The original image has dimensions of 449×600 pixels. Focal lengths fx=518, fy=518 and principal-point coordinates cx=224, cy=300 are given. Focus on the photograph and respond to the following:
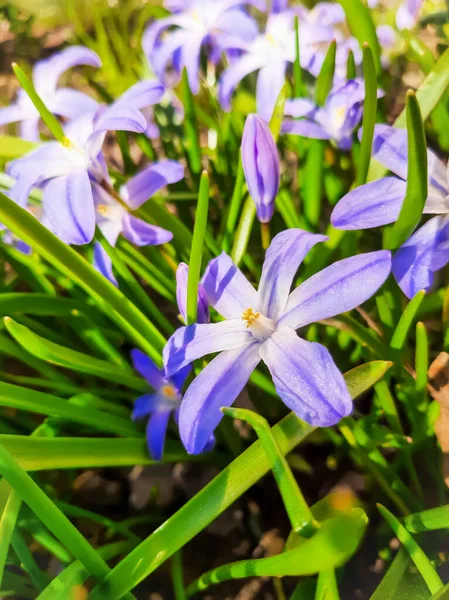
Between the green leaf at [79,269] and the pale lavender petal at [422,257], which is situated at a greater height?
the green leaf at [79,269]

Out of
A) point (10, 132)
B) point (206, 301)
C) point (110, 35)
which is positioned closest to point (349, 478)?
point (206, 301)

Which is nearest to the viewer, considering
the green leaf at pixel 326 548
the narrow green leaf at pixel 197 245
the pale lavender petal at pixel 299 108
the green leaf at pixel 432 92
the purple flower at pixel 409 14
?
the green leaf at pixel 326 548

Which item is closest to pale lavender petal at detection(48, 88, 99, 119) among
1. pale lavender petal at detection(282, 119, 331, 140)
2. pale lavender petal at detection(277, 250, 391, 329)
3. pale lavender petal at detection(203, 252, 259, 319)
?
pale lavender petal at detection(282, 119, 331, 140)

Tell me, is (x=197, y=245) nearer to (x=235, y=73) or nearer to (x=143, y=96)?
(x=143, y=96)

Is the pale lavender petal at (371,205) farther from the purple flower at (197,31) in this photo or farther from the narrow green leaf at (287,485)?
the purple flower at (197,31)

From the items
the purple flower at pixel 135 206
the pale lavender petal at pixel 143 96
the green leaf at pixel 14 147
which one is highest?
the green leaf at pixel 14 147

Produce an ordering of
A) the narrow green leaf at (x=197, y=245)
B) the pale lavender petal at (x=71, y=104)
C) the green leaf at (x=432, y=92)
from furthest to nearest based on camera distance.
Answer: the pale lavender petal at (x=71, y=104) < the green leaf at (x=432, y=92) < the narrow green leaf at (x=197, y=245)

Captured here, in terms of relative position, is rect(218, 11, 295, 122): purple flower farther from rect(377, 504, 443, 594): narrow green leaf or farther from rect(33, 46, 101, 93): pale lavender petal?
rect(377, 504, 443, 594): narrow green leaf

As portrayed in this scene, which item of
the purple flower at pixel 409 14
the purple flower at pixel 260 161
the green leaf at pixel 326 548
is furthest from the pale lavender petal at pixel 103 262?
the purple flower at pixel 409 14
